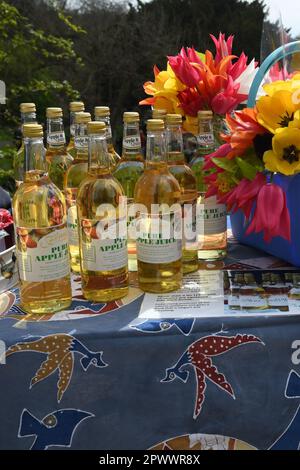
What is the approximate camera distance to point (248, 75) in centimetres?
97

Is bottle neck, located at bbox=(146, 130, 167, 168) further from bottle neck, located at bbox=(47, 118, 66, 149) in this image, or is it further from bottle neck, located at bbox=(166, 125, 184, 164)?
bottle neck, located at bbox=(47, 118, 66, 149)

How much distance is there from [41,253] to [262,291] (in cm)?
35

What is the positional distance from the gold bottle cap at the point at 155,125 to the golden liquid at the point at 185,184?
12 cm

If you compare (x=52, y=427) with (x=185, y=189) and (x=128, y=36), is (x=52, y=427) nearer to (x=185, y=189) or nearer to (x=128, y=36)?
(x=185, y=189)

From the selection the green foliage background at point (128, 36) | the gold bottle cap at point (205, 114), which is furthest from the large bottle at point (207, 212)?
the green foliage background at point (128, 36)

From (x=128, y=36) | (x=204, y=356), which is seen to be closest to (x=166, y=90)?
(x=204, y=356)

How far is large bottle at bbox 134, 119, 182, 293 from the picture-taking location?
2.61ft

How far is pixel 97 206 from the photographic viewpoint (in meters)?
0.80

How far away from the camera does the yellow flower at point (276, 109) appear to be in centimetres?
76

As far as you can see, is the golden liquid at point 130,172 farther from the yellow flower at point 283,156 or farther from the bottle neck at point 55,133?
the yellow flower at point 283,156

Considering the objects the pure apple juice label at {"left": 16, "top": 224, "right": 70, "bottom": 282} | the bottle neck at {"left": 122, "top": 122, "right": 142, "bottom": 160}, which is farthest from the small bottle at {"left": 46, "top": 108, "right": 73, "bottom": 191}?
the pure apple juice label at {"left": 16, "top": 224, "right": 70, "bottom": 282}

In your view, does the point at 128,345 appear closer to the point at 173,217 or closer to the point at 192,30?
the point at 173,217

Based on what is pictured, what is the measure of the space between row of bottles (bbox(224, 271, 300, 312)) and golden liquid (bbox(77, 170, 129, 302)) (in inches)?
7.0
